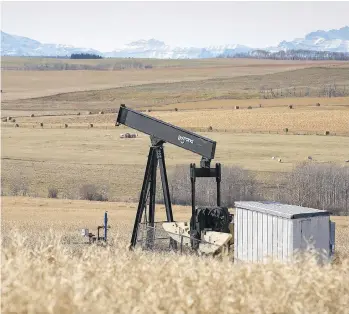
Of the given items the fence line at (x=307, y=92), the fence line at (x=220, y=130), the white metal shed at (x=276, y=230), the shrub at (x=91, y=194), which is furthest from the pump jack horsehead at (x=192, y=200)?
the fence line at (x=307, y=92)

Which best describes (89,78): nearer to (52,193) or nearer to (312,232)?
(52,193)

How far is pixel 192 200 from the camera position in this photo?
16812 millimetres

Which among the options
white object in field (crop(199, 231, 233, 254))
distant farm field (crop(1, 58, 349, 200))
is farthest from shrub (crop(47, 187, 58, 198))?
white object in field (crop(199, 231, 233, 254))

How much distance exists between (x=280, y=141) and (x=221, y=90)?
64786mm

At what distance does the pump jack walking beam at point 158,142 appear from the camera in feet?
55.2

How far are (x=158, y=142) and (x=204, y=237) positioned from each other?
2766 millimetres

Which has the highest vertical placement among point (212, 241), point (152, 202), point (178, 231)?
point (152, 202)

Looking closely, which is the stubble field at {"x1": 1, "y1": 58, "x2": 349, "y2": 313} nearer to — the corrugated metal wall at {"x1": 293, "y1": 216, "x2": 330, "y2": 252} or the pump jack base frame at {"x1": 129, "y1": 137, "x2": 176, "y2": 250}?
the corrugated metal wall at {"x1": 293, "y1": 216, "x2": 330, "y2": 252}

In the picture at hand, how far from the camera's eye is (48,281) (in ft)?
21.1

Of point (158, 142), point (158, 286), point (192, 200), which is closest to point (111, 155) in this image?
point (158, 142)

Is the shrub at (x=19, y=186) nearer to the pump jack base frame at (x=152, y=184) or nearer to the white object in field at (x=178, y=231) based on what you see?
the pump jack base frame at (x=152, y=184)

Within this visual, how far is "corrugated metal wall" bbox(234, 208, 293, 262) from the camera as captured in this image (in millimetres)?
13047

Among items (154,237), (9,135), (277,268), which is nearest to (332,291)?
(277,268)

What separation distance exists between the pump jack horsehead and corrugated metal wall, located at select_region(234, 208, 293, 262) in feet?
3.18
